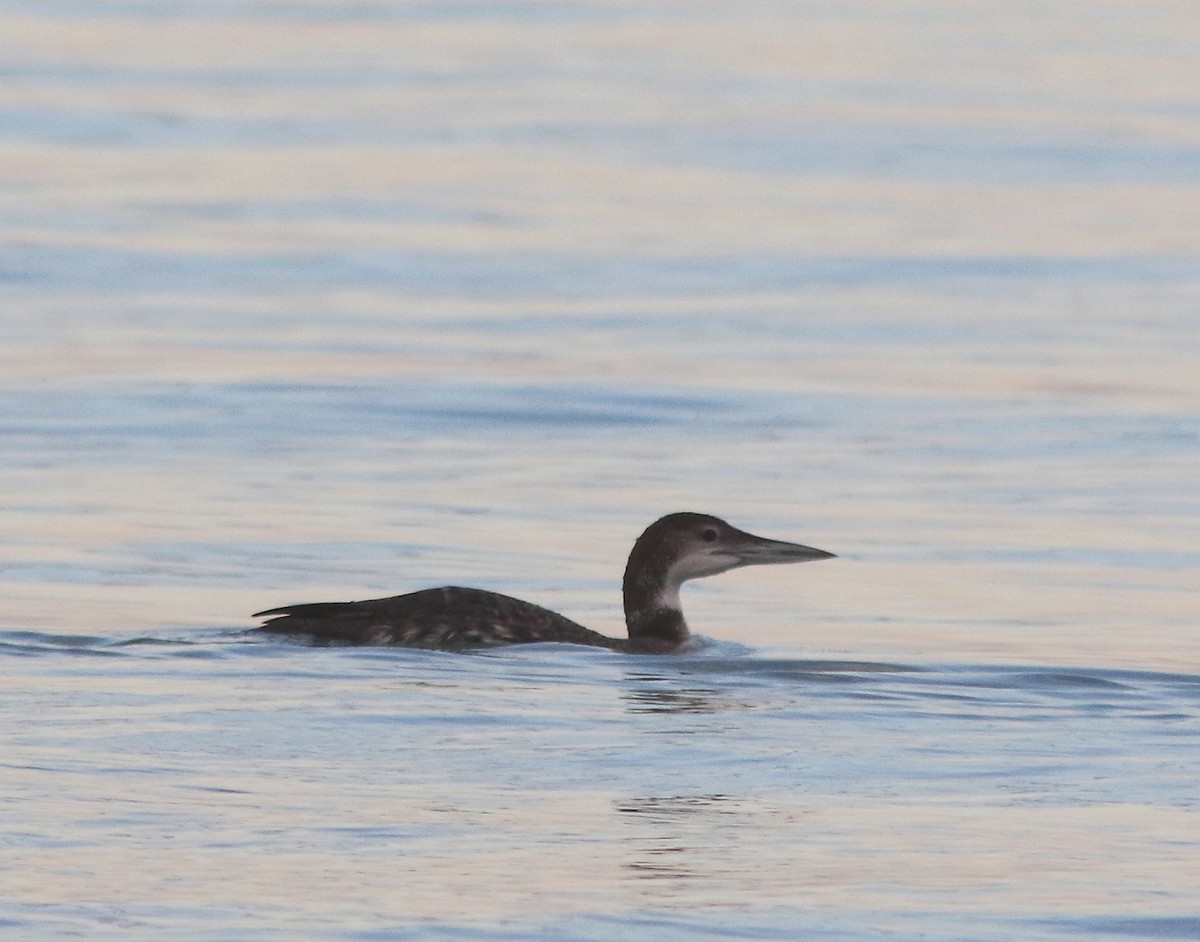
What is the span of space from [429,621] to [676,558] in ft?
4.48

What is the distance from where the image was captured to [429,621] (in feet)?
39.5

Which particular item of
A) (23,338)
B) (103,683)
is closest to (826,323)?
(23,338)

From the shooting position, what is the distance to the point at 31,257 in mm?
25719

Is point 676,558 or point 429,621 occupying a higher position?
point 676,558

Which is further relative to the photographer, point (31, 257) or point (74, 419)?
point (31, 257)

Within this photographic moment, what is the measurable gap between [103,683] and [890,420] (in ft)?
26.7

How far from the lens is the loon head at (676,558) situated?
12.9 meters

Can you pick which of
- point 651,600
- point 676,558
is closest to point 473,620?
point 651,600

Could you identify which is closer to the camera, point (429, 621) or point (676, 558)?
point (429, 621)

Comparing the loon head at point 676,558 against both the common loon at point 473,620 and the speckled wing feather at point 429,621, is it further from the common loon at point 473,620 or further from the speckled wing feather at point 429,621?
the speckled wing feather at point 429,621

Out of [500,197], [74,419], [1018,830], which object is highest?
[500,197]

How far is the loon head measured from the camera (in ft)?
42.4

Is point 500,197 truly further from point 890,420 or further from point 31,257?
point 890,420

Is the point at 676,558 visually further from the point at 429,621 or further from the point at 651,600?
the point at 429,621
